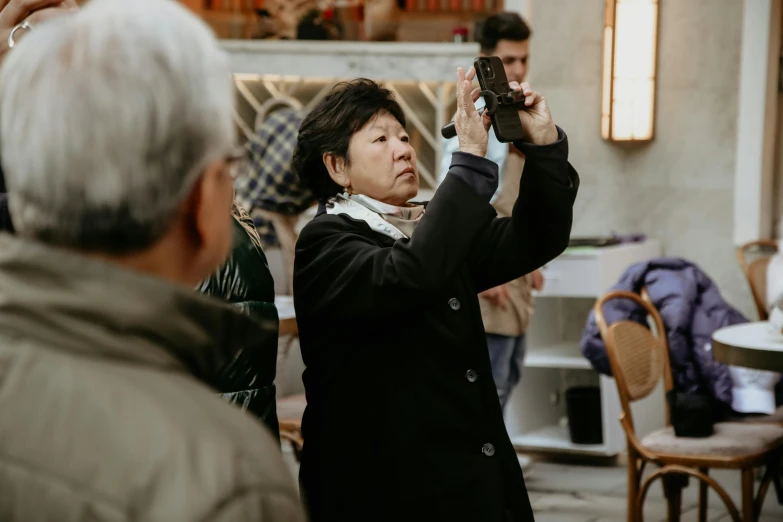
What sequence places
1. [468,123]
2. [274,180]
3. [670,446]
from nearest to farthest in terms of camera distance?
1. [468,123]
2. [670,446]
3. [274,180]

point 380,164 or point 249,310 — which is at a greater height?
point 380,164

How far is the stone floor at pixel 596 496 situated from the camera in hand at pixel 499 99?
2633mm

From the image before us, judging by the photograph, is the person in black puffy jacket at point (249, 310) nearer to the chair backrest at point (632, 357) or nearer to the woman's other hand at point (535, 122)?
the woman's other hand at point (535, 122)

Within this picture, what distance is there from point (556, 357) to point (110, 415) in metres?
4.37

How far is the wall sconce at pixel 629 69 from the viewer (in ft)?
17.9

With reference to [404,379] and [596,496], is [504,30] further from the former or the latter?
[404,379]

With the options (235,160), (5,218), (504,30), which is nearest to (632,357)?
(504,30)

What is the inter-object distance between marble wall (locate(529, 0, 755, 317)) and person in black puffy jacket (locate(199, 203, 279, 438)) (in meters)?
4.19

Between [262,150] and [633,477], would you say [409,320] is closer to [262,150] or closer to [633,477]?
[633,477]

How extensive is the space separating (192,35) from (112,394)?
30 cm

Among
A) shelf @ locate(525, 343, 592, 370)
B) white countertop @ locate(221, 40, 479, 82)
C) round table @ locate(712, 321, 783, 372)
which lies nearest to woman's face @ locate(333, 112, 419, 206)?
round table @ locate(712, 321, 783, 372)

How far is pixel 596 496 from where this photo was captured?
175 inches

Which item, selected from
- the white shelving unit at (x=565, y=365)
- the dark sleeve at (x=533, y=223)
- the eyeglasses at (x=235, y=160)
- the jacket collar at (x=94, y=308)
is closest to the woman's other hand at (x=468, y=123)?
the dark sleeve at (x=533, y=223)

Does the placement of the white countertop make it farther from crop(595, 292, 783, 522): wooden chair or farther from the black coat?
the black coat
